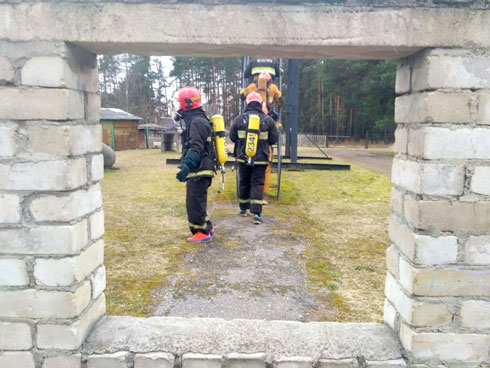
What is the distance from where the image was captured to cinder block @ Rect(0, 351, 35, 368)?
2.54 metres

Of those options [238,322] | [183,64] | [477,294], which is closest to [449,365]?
[477,294]

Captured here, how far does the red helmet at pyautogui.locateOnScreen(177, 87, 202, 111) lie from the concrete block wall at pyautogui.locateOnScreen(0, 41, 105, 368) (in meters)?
2.74

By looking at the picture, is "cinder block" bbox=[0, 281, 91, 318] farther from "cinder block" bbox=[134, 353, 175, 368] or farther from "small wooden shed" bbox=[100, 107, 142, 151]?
"small wooden shed" bbox=[100, 107, 142, 151]

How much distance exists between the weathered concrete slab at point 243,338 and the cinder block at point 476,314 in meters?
0.47

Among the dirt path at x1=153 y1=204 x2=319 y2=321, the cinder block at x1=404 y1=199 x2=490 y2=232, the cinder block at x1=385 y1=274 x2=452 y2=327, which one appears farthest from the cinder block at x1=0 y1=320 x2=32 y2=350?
the cinder block at x1=404 y1=199 x2=490 y2=232

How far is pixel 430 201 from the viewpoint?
239cm

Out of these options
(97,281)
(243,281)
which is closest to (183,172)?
(243,281)

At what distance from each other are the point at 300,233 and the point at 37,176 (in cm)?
447

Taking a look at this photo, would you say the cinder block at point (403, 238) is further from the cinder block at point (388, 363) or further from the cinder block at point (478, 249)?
the cinder block at point (388, 363)

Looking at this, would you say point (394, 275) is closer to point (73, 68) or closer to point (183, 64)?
point (73, 68)

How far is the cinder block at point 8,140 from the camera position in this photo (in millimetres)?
2385

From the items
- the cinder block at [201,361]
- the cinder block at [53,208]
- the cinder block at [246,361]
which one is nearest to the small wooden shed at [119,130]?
the cinder block at [53,208]

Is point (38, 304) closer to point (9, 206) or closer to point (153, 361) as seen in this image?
point (9, 206)

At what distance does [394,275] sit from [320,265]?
2.16 metres
